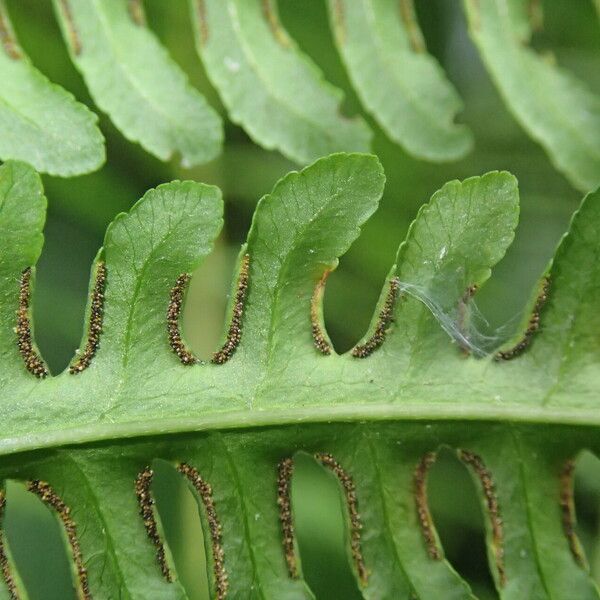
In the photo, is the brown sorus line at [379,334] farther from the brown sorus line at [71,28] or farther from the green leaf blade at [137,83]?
the brown sorus line at [71,28]

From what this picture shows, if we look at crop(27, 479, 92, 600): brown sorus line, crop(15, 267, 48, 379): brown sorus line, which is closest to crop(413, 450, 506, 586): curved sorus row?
crop(27, 479, 92, 600): brown sorus line

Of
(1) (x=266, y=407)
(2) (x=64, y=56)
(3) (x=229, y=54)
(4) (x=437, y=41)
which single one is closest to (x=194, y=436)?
(1) (x=266, y=407)

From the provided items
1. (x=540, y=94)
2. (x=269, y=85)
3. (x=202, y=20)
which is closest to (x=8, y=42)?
(x=202, y=20)

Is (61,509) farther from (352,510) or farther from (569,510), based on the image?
(569,510)

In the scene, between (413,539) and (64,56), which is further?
(64,56)

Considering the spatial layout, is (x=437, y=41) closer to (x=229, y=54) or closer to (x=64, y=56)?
(x=229, y=54)

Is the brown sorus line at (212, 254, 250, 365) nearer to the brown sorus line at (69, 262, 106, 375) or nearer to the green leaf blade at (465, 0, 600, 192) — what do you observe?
the brown sorus line at (69, 262, 106, 375)

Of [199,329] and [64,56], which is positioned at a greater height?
[64,56]
